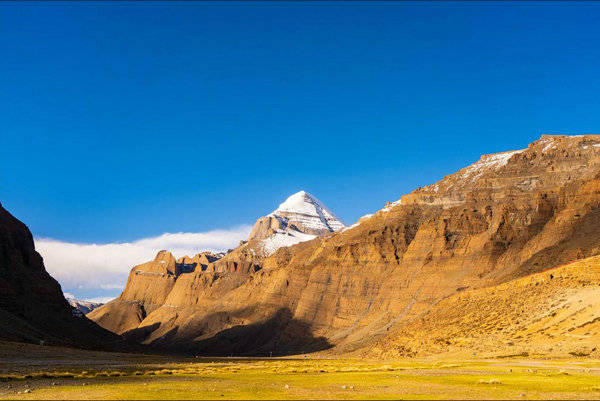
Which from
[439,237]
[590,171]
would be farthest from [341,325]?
[590,171]

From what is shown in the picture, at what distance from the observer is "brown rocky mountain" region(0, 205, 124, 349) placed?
403ft

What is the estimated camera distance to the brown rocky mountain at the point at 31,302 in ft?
403

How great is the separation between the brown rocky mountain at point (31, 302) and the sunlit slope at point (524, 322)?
73.5 meters

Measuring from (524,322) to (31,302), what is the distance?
114739mm

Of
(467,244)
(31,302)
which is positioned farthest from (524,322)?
(31,302)

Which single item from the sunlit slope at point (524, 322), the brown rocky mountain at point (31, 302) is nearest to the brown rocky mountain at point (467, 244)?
the sunlit slope at point (524, 322)

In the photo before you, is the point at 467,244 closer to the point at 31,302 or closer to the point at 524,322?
the point at 524,322

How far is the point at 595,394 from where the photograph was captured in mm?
29266

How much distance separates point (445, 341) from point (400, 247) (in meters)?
99.3

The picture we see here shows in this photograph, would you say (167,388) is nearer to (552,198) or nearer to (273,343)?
(552,198)

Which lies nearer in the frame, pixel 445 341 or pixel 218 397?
pixel 218 397

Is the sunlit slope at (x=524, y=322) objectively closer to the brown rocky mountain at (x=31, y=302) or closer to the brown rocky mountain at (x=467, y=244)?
the brown rocky mountain at (x=467, y=244)

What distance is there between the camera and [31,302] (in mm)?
139500

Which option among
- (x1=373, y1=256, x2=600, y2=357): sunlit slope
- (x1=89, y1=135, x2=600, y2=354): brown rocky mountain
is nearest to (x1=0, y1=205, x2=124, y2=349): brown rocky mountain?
(x1=89, y1=135, x2=600, y2=354): brown rocky mountain
